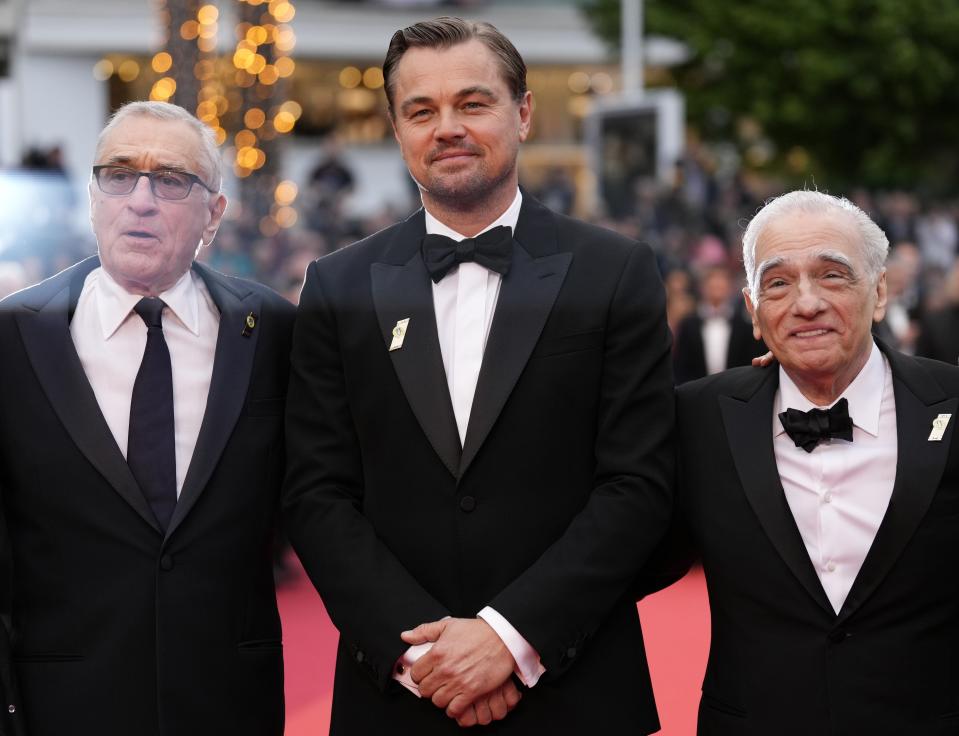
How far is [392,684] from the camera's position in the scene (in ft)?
11.2

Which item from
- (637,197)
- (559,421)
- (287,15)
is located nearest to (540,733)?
(559,421)

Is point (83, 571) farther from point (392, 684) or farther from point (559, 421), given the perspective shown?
point (559, 421)

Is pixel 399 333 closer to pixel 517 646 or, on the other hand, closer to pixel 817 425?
pixel 517 646

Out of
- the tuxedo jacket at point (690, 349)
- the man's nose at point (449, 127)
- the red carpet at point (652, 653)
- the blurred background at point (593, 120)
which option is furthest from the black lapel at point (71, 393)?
the tuxedo jacket at point (690, 349)

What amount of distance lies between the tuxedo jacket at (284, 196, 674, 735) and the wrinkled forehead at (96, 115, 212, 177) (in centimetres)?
59

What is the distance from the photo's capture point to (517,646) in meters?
3.31

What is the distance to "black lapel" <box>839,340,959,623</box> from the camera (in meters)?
3.36

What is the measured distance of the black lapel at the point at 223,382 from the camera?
11.6 ft

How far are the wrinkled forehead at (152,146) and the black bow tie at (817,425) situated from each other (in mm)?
1662

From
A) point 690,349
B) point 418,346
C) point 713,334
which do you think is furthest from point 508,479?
point 713,334

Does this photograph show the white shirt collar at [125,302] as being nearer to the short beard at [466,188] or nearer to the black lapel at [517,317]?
the short beard at [466,188]

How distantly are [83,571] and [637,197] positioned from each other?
15.6 metres

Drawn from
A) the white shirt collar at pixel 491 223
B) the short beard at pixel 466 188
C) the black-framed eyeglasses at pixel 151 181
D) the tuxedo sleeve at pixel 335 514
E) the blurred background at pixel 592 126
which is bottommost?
the tuxedo sleeve at pixel 335 514

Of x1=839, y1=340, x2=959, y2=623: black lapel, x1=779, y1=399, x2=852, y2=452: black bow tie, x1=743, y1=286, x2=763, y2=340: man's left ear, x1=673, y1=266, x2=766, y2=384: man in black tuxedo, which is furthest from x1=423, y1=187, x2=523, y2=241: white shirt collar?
x1=673, y1=266, x2=766, y2=384: man in black tuxedo
